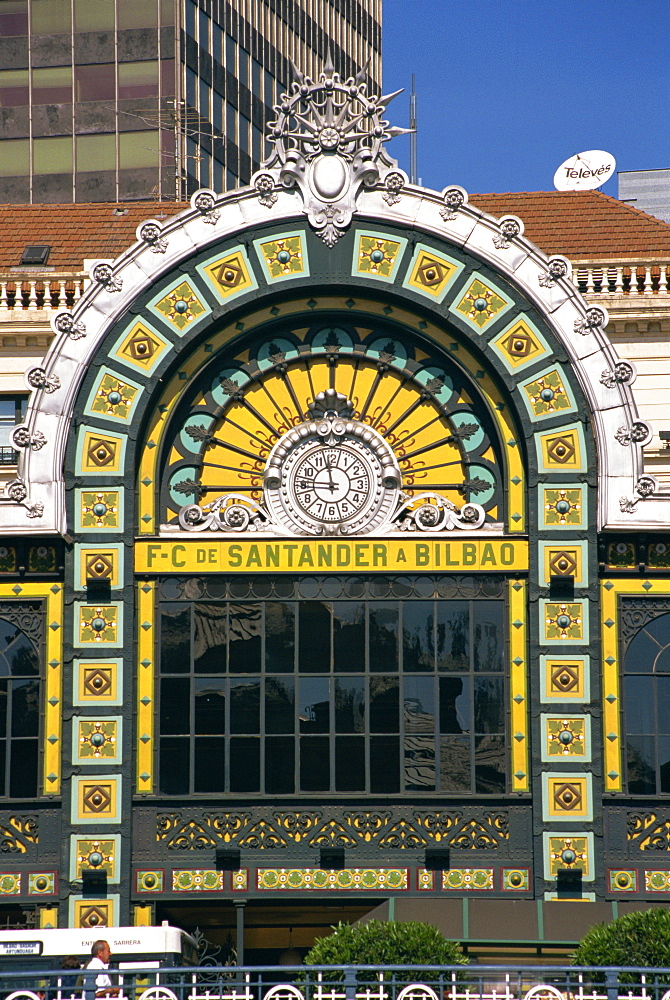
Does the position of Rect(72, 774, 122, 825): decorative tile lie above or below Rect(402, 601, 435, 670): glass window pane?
below

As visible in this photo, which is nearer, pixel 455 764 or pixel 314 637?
pixel 455 764

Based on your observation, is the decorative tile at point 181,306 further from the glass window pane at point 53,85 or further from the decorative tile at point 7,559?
the glass window pane at point 53,85

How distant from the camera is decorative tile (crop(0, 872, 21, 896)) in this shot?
1449 inches

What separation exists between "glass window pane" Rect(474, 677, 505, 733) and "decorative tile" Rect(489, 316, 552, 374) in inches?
247

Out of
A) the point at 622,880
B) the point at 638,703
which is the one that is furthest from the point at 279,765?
the point at 638,703

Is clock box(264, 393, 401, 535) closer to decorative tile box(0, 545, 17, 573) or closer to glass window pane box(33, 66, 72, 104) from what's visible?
decorative tile box(0, 545, 17, 573)

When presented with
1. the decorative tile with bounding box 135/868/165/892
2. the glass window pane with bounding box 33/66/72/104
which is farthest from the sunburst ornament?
the glass window pane with bounding box 33/66/72/104

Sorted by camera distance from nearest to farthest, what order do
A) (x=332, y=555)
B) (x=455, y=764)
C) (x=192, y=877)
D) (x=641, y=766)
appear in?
1. (x=192, y=877)
2. (x=641, y=766)
3. (x=455, y=764)
4. (x=332, y=555)

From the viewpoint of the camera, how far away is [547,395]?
3797cm

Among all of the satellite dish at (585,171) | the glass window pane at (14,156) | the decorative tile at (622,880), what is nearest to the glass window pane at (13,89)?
the glass window pane at (14,156)

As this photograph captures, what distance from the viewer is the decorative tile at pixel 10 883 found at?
36.8m

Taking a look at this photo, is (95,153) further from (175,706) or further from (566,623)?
(566,623)

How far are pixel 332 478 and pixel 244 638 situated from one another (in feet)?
12.1

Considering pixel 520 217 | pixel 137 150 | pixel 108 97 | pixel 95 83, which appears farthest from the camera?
pixel 95 83
